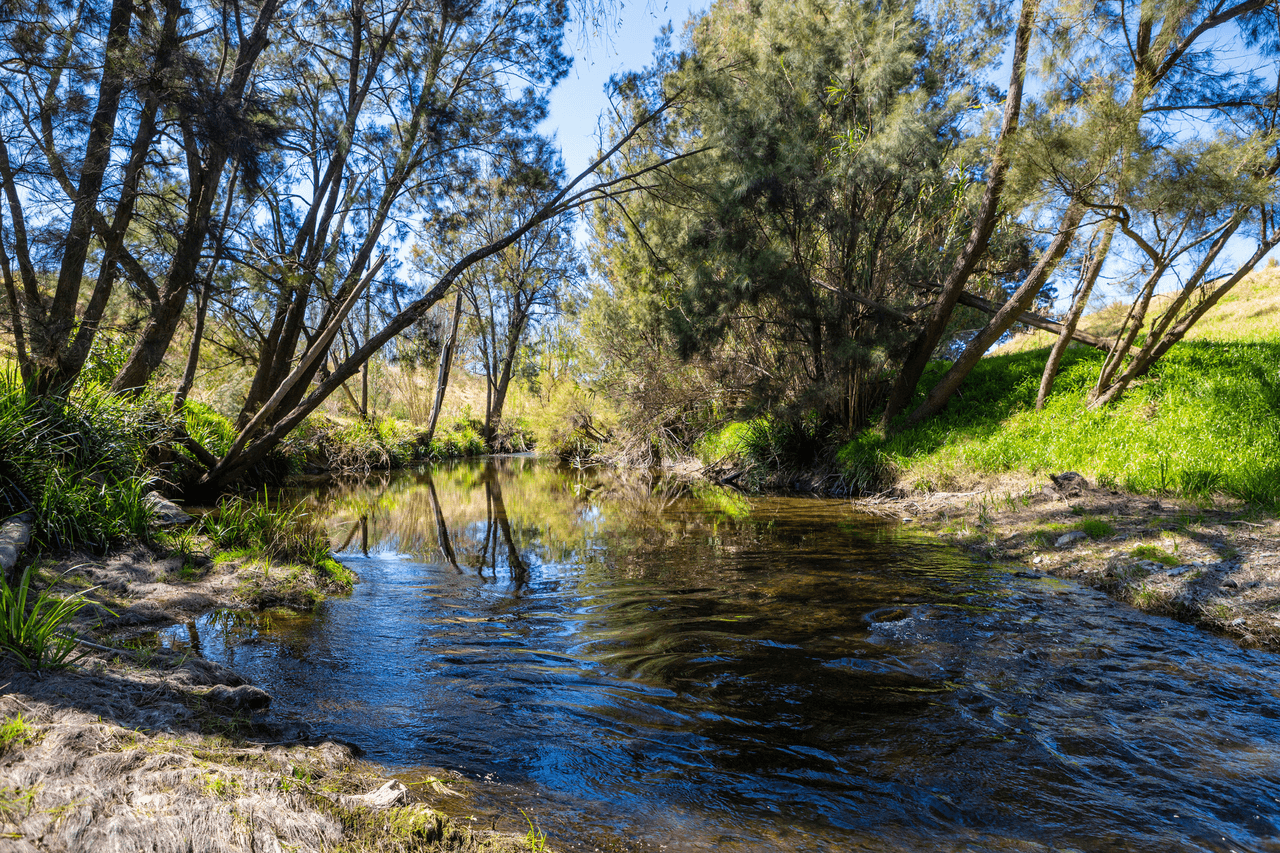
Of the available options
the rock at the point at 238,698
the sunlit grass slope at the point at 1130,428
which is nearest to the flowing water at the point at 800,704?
the rock at the point at 238,698

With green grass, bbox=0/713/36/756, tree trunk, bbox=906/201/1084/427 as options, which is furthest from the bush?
tree trunk, bbox=906/201/1084/427

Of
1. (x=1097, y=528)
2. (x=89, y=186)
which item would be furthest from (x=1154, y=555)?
(x=89, y=186)

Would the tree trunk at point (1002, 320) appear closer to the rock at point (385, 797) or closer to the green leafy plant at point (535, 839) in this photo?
the green leafy plant at point (535, 839)

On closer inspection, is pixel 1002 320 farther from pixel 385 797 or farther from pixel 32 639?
pixel 32 639

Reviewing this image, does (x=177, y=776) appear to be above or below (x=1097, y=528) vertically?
below

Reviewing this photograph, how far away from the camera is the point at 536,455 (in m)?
27.4

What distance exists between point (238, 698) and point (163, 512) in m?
4.20

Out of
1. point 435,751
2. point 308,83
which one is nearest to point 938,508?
point 435,751

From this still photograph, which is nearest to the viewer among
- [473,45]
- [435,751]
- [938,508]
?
[435,751]

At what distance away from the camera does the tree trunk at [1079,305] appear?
9.17 metres

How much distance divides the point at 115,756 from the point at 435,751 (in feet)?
3.90

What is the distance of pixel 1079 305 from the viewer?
31.5 feet

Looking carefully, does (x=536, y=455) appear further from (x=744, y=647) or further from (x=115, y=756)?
(x=115, y=756)

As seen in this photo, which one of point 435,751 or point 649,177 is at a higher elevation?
point 649,177
